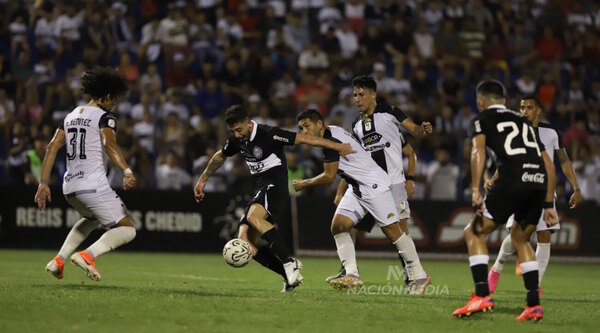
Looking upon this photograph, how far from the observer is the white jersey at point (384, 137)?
13195mm

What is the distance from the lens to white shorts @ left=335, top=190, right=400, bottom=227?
1238 cm

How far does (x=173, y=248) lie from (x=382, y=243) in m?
4.86

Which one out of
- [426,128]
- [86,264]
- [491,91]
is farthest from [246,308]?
[426,128]

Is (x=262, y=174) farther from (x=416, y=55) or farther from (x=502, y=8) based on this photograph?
(x=502, y=8)

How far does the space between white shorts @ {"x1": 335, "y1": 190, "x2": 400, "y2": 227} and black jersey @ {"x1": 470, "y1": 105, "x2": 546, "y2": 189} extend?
9.40ft

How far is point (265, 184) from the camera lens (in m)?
12.0

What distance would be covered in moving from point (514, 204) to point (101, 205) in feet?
16.3

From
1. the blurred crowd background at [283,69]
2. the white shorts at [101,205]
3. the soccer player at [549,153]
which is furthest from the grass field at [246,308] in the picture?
the blurred crowd background at [283,69]

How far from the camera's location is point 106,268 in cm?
1680

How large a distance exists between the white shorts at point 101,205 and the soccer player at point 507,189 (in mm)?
4396

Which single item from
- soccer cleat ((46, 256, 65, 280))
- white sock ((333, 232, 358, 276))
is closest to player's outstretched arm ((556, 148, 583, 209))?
white sock ((333, 232, 358, 276))

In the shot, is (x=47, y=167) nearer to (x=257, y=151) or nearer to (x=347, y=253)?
(x=257, y=151)

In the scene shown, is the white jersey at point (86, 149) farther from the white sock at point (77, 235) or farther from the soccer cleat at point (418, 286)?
the soccer cleat at point (418, 286)

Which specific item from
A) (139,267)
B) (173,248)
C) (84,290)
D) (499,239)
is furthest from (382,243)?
(84,290)
